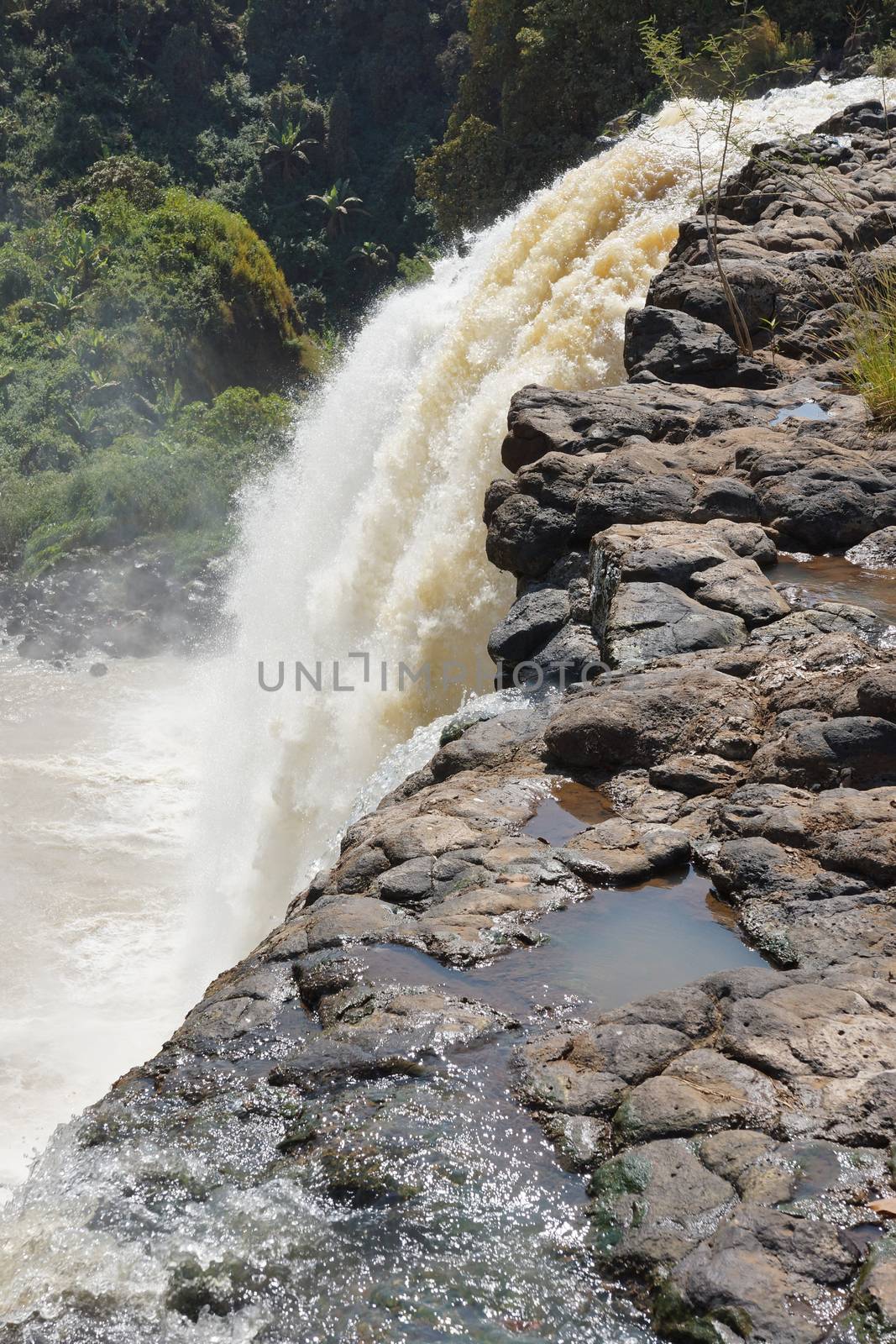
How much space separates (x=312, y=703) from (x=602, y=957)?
18.7 feet

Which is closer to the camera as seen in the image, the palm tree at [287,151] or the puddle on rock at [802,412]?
the puddle on rock at [802,412]

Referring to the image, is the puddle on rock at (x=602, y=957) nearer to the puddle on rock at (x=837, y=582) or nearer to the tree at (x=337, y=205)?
the puddle on rock at (x=837, y=582)

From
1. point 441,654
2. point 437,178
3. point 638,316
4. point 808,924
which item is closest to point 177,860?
point 441,654

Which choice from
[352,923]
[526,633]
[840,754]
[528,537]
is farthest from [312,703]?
[840,754]

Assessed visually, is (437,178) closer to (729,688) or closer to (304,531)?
(304,531)

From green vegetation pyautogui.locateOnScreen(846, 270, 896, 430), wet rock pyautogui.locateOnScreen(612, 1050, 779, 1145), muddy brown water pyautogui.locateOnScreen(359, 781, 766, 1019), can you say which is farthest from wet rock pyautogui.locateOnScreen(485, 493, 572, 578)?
wet rock pyautogui.locateOnScreen(612, 1050, 779, 1145)

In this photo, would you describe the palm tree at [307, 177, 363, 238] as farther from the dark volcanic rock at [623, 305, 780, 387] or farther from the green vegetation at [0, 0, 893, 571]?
the dark volcanic rock at [623, 305, 780, 387]

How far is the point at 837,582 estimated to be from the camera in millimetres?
4789

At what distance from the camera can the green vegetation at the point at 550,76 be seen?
16.3 metres

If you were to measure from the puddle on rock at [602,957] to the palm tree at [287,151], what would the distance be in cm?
3007

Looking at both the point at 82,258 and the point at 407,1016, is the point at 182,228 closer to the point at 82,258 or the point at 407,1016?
the point at 82,258

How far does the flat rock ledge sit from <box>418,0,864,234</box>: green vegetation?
12.1 m

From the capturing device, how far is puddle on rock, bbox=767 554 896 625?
4539 millimetres

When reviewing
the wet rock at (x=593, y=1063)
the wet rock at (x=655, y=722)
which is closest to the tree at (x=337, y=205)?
the wet rock at (x=655, y=722)
